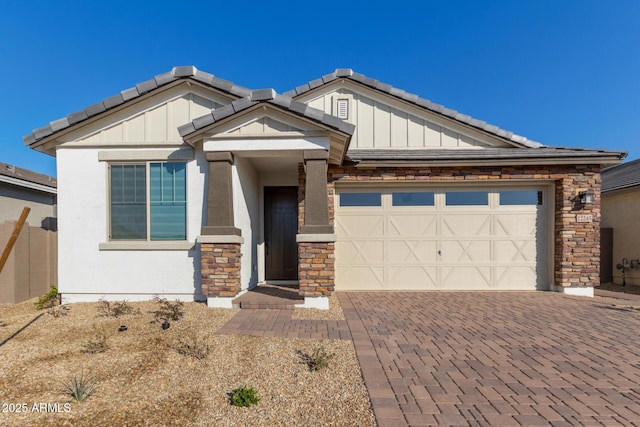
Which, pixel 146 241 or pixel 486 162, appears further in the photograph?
pixel 486 162

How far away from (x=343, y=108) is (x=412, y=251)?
4475mm

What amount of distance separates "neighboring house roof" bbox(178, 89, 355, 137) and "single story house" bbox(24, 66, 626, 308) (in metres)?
0.03

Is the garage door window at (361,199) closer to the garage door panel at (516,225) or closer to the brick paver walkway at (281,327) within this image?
the garage door panel at (516,225)

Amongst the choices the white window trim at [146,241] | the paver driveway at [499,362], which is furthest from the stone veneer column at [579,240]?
the white window trim at [146,241]

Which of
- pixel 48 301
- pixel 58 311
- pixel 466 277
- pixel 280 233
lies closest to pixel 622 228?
pixel 466 277

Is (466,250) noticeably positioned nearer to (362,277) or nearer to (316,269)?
(362,277)

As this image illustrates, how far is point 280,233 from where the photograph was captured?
8.28 metres

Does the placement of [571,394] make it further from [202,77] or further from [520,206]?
[202,77]

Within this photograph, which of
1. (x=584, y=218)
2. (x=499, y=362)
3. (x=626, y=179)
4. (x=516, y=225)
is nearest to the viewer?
(x=499, y=362)

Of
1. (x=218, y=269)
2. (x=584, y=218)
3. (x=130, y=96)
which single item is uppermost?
(x=130, y=96)

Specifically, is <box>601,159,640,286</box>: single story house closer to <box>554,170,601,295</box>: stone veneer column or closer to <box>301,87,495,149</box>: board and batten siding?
<box>554,170,601,295</box>: stone veneer column

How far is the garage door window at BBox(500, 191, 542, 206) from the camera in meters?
7.50

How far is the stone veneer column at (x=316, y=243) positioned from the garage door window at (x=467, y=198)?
3.79 meters

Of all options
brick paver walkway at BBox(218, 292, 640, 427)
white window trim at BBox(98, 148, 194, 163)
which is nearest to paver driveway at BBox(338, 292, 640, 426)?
brick paver walkway at BBox(218, 292, 640, 427)
